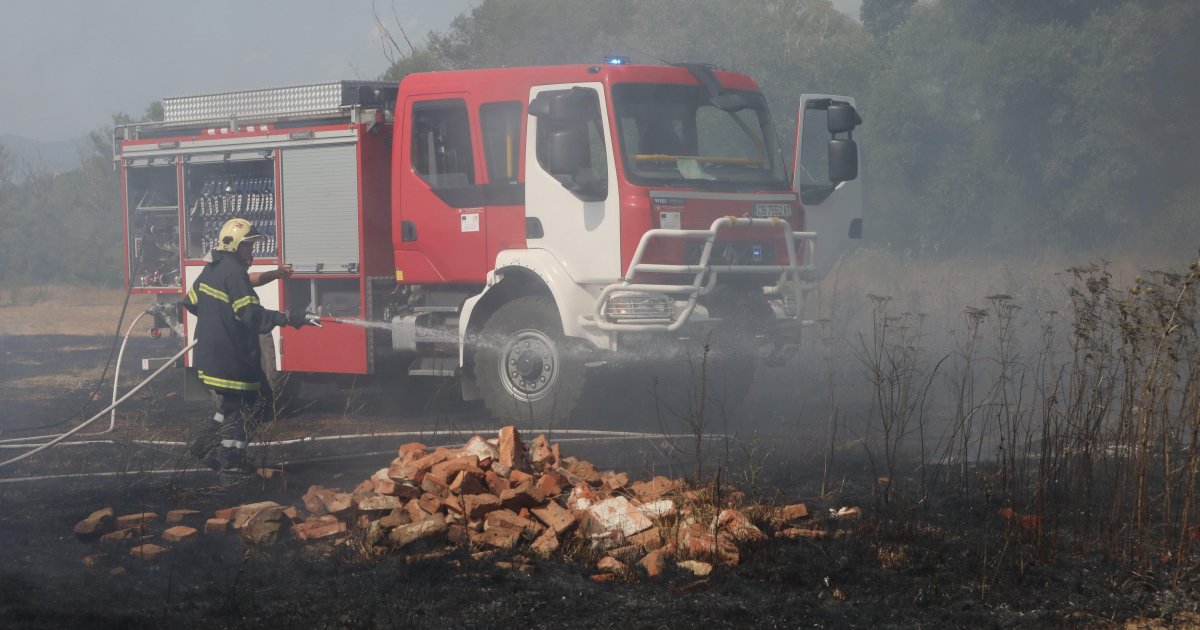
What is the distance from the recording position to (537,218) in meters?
9.66

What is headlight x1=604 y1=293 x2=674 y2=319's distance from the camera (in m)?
9.16

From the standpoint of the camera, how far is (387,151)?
11.0m

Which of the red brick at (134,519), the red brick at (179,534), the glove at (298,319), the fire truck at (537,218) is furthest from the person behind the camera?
the fire truck at (537,218)

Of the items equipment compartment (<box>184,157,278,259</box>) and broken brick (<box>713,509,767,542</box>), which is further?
equipment compartment (<box>184,157,278,259</box>)

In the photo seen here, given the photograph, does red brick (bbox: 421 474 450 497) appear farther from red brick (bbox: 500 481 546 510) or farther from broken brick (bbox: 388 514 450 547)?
broken brick (bbox: 388 514 450 547)

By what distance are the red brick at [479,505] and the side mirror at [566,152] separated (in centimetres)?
352

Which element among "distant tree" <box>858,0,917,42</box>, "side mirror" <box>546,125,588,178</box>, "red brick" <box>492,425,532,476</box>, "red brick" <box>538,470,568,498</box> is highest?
"distant tree" <box>858,0,917,42</box>

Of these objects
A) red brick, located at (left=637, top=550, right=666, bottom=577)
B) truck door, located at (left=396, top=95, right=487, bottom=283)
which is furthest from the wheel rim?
red brick, located at (left=637, top=550, right=666, bottom=577)

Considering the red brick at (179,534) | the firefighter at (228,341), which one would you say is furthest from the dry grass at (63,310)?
the red brick at (179,534)

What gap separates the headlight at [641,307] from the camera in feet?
30.0

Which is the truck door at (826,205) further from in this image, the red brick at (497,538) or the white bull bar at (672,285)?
the red brick at (497,538)

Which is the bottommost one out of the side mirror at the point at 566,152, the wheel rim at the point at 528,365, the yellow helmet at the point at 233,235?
the wheel rim at the point at 528,365

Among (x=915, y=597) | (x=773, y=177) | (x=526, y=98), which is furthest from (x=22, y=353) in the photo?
(x=915, y=597)

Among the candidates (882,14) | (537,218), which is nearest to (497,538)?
(537,218)
